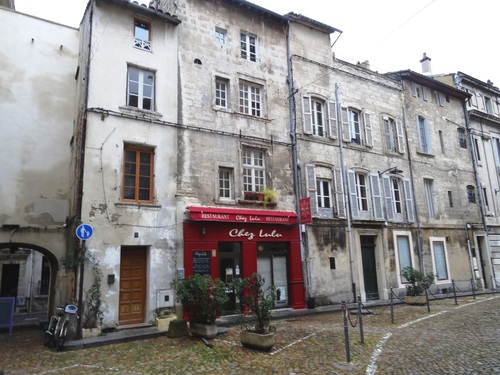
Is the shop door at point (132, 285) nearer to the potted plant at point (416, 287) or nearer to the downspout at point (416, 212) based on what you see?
the potted plant at point (416, 287)

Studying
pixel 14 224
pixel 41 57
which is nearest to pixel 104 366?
pixel 14 224

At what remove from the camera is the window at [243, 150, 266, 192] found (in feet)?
47.0

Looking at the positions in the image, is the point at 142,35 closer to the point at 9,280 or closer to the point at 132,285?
the point at 132,285

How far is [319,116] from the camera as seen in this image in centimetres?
1719

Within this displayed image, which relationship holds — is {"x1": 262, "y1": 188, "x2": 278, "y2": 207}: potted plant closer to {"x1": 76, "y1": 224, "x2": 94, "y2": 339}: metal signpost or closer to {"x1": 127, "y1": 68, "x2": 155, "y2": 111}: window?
{"x1": 127, "y1": 68, "x2": 155, "y2": 111}: window

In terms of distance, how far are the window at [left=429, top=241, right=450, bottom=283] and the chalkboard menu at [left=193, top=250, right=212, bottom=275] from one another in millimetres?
12540

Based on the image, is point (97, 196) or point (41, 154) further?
point (41, 154)

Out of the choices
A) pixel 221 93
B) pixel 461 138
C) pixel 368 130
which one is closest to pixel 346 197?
pixel 368 130

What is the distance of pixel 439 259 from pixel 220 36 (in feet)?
50.1

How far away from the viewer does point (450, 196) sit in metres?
21.3

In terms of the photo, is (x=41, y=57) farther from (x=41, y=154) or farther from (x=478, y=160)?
(x=478, y=160)

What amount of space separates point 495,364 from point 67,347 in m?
8.97

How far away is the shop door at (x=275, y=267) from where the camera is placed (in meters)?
14.1

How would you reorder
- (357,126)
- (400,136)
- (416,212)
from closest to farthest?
1. (357,126)
2. (416,212)
3. (400,136)
